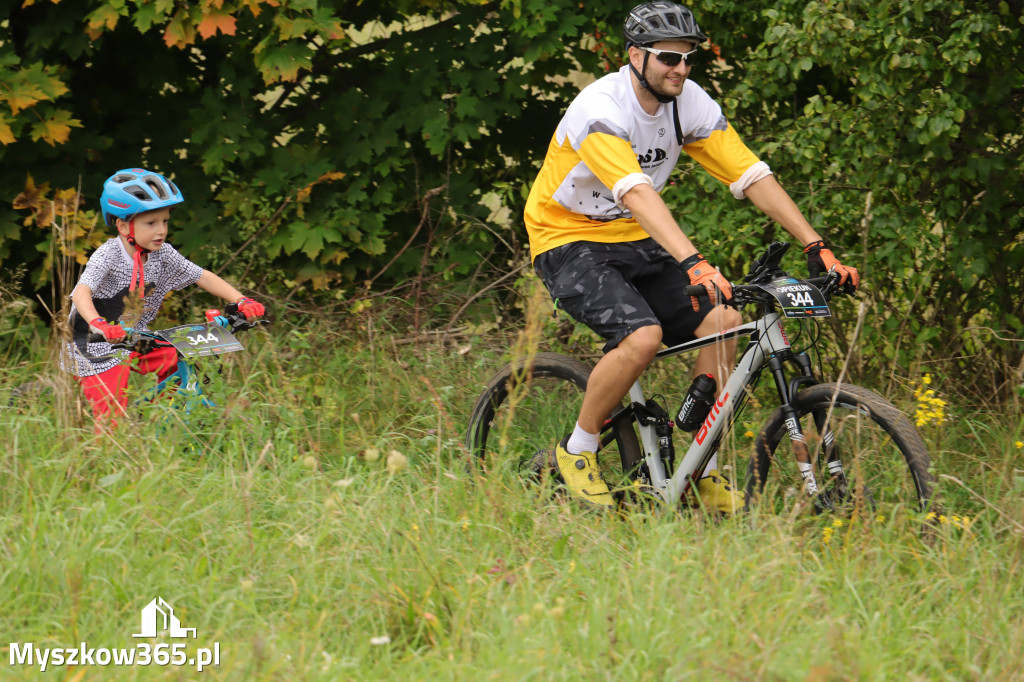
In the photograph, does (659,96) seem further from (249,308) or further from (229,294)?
(229,294)

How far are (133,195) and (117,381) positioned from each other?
842 mm

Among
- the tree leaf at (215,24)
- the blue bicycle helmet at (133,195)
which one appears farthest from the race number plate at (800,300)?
the tree leaf at (215,24)

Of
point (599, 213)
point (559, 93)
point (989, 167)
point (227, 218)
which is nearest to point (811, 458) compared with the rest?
point (599, 213)

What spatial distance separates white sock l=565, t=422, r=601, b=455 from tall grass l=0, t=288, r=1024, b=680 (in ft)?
0.82

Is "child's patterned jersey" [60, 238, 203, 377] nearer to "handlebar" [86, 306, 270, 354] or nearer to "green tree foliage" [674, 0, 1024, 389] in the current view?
"handlebar" [86, 306, 270, 354]

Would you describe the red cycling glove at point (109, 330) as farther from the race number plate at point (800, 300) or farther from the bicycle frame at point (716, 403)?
the race number plate at point (800, 300)

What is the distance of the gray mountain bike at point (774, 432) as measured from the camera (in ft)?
12.1

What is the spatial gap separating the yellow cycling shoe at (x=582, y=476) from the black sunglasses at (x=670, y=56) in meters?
1.58

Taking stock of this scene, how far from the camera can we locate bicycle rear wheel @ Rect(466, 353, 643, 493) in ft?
14.5

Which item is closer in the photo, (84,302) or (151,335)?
(84,302)

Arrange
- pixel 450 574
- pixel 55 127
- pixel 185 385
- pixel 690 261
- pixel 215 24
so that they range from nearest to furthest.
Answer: pixel 450 574 < pixel 690 261 < pixel 185 385 < pixel 215 24 < pixel 55 127

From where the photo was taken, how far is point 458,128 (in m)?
6.33

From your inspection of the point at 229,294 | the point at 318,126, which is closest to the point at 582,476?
the point at 229,294

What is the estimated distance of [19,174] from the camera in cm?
625
